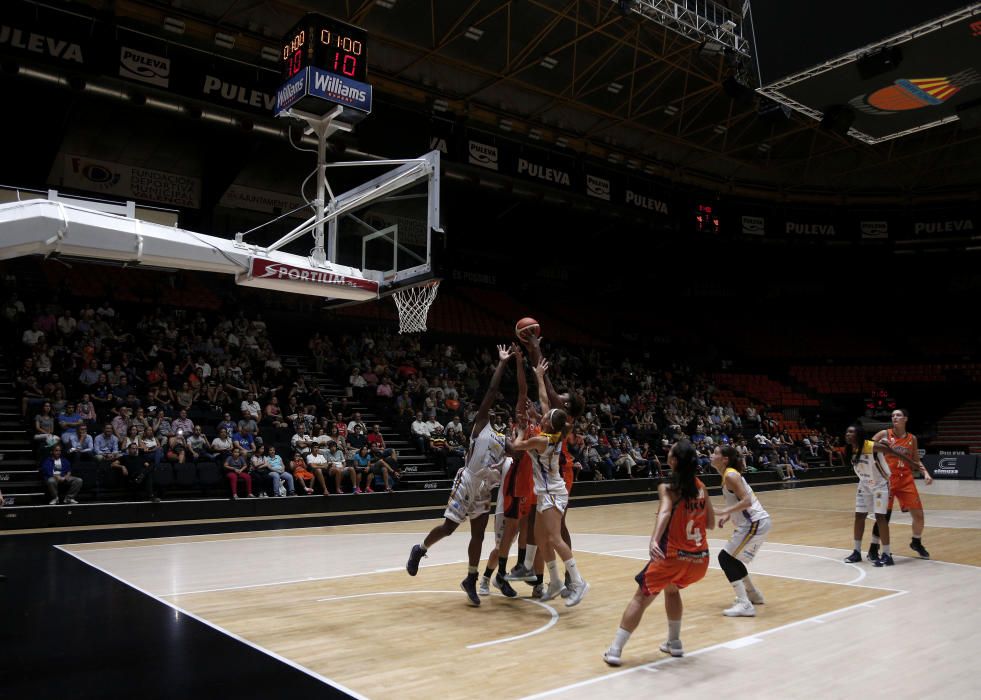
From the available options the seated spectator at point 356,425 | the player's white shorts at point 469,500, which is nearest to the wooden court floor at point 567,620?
the player's white shorts at point 469,500

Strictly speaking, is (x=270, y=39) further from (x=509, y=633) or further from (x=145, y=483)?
(x=509, y=633)

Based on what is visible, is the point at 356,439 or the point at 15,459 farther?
the point at 356,439

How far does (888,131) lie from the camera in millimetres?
13875

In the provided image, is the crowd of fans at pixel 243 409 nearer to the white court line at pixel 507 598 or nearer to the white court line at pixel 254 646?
the white court line at pixel 507 598

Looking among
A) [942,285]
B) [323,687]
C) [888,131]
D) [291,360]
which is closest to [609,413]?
[291,360]

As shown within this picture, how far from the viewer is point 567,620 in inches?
231

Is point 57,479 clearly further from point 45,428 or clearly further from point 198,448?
point 198,448

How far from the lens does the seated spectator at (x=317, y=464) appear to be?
13608 mm

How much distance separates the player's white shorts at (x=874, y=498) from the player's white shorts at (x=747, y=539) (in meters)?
2.76

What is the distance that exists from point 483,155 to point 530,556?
48.2 feet

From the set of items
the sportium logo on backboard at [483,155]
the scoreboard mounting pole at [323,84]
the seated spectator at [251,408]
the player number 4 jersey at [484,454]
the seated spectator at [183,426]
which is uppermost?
the sportium logo on backboard at [483,155]

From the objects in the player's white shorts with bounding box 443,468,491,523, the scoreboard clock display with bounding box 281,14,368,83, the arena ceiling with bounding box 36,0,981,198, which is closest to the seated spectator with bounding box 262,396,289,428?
the scoreboard clock display with bounding box 281,14,368,83

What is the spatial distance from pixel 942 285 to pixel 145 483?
33101 mm

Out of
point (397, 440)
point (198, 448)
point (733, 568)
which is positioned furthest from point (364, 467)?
point (733, 568)
